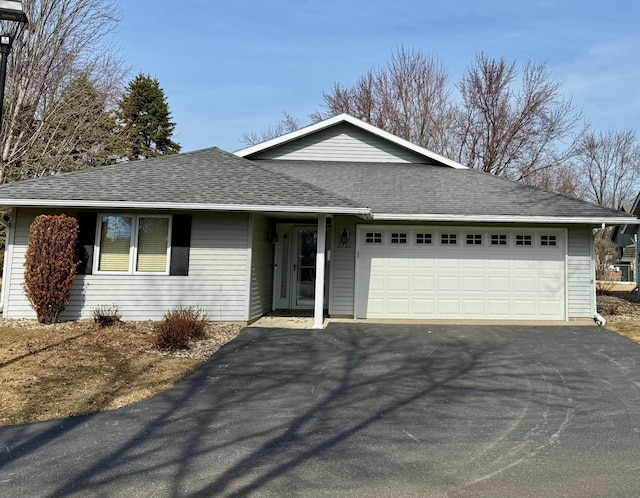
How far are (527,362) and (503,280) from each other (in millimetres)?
3954

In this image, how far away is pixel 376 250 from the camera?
1065 cm

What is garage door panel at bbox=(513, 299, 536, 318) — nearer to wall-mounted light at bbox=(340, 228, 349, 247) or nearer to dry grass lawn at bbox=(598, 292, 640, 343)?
dry grass lawn at bbox=(598, 292, 640, 343)

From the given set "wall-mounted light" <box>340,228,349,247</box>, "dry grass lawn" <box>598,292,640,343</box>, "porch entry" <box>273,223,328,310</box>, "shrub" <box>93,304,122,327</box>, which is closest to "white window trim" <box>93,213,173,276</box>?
"shrub" <box>93,304,122,327</box>

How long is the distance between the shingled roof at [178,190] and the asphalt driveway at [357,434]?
3248mm

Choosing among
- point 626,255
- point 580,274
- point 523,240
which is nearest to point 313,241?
point 523,240

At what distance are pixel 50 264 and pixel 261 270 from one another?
4.28 m

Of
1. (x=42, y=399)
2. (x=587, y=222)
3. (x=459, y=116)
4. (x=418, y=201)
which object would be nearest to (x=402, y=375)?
(x=42, y=399)

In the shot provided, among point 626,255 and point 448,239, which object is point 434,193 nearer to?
point 448,239

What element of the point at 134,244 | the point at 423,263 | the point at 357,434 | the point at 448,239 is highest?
the point at 448,239

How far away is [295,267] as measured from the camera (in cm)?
1167

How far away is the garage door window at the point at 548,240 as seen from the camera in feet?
34.6

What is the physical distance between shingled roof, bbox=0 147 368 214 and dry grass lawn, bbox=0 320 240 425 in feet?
8.25

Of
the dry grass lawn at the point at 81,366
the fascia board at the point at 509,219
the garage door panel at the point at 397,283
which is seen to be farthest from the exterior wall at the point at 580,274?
the dry grass lawn at the point at 81,366

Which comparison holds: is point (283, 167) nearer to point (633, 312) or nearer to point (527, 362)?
point (527, 362)
